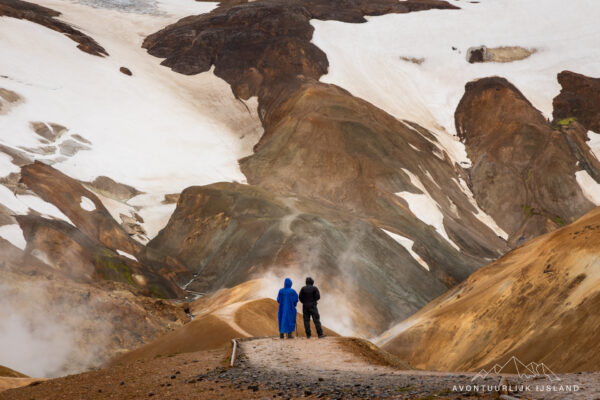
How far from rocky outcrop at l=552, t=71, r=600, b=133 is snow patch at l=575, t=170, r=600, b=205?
10.4 m

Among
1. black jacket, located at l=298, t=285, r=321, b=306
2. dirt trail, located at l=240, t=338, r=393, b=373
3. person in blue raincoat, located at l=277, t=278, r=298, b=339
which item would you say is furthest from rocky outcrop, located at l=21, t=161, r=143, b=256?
dirt trail, located at l=240, t=338, r=393, b=373

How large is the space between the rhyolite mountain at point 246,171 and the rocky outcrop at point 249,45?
0.30 m

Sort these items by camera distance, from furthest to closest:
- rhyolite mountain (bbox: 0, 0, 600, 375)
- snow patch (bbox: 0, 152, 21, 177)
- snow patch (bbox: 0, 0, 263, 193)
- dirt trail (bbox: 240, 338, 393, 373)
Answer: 1. snow patch (bbox: 0, 0, 263, 193)
2. snow patch (bbox: 0, 152, 21, 177)
3. rhyolite mountain (bbox: 0, 0, 600, 375)
4. dirt trail (bbox: 240, 338, 393, 373)

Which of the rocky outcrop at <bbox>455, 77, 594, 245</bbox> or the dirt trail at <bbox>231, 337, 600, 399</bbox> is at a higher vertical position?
the dirt trail at <bbox>231, 337, 600, 399</bbox>

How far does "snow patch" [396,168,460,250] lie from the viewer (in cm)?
6101

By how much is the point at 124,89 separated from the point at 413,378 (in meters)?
74.7

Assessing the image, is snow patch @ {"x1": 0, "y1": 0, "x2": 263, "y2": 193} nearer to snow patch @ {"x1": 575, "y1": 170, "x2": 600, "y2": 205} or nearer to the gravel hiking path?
snow patch @ {"x1": 575, "y1": 170, "x2": 600, "y2": 205}

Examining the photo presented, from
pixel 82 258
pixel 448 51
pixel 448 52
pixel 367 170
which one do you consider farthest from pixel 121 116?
pixel 448 51

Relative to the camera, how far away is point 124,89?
265ft

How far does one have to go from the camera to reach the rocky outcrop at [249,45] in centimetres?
9138

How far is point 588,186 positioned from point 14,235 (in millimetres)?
61544

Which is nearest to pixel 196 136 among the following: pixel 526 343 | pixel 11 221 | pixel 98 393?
pixel 11 221

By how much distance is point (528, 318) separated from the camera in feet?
74.4

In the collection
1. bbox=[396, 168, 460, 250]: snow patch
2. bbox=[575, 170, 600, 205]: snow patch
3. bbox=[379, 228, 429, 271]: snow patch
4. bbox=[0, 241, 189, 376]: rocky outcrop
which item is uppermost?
bbox=[0, 241, 189, 376]: rocky outcrop
